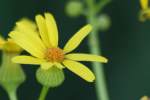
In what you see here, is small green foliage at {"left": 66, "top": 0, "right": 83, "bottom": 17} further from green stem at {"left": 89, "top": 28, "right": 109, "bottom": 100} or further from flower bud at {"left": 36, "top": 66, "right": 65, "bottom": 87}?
flower bud at {"left": 36, "top": 66, "right": 65, "bottom": 87}

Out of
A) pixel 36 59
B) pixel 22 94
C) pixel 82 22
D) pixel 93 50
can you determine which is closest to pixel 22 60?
pixel 36 59

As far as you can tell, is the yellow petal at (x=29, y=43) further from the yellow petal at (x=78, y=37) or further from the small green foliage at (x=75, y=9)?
the small green foliage at (x=75, y=9)

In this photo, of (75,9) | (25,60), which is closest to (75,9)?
(75,9)

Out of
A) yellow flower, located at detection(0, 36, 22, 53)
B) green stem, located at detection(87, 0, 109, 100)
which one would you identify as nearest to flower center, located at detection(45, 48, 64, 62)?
yellow flower, located at detection(0, 36, 22, 53)

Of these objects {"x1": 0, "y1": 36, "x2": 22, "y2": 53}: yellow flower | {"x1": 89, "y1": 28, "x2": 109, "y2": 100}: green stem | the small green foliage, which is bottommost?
{"x1": 89, "y1": 28, "x2": 109, "y2": 100}: green stem

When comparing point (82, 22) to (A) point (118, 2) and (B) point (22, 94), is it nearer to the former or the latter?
(A) point (118, 2)

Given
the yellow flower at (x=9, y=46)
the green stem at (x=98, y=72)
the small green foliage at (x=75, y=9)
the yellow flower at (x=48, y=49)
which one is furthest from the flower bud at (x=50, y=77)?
the small green foliage at (x=75, y=9)
